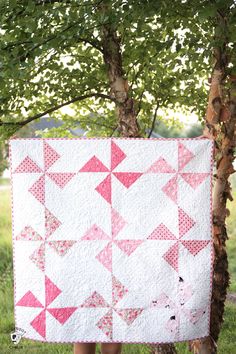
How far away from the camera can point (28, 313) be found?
3.76 m

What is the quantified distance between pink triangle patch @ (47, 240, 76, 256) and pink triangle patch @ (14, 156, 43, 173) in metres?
0.42

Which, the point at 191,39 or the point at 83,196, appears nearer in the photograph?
the point at 83,196

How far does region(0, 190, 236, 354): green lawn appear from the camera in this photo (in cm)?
686

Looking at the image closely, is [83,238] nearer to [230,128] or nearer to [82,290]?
[82,290]

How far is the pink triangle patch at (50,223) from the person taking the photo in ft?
12.1

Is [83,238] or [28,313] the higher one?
[83,238]

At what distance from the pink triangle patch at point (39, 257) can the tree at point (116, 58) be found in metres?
1.10

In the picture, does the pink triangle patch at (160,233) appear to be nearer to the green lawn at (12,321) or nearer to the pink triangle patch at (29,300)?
the pink triangle patch at (29,300)

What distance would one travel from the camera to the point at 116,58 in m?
5.16

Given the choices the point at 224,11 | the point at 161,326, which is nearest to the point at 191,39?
the point at 224,11

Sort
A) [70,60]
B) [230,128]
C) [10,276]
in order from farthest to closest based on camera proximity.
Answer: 1. [10,276]
2. [70,60]
3. [230,128]

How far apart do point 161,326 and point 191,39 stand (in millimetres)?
1782

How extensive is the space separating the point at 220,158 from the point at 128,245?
1.20 meters

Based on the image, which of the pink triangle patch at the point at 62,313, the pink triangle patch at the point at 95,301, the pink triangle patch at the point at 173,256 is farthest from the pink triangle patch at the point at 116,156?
the pink triangle patch at the point at 62,313
